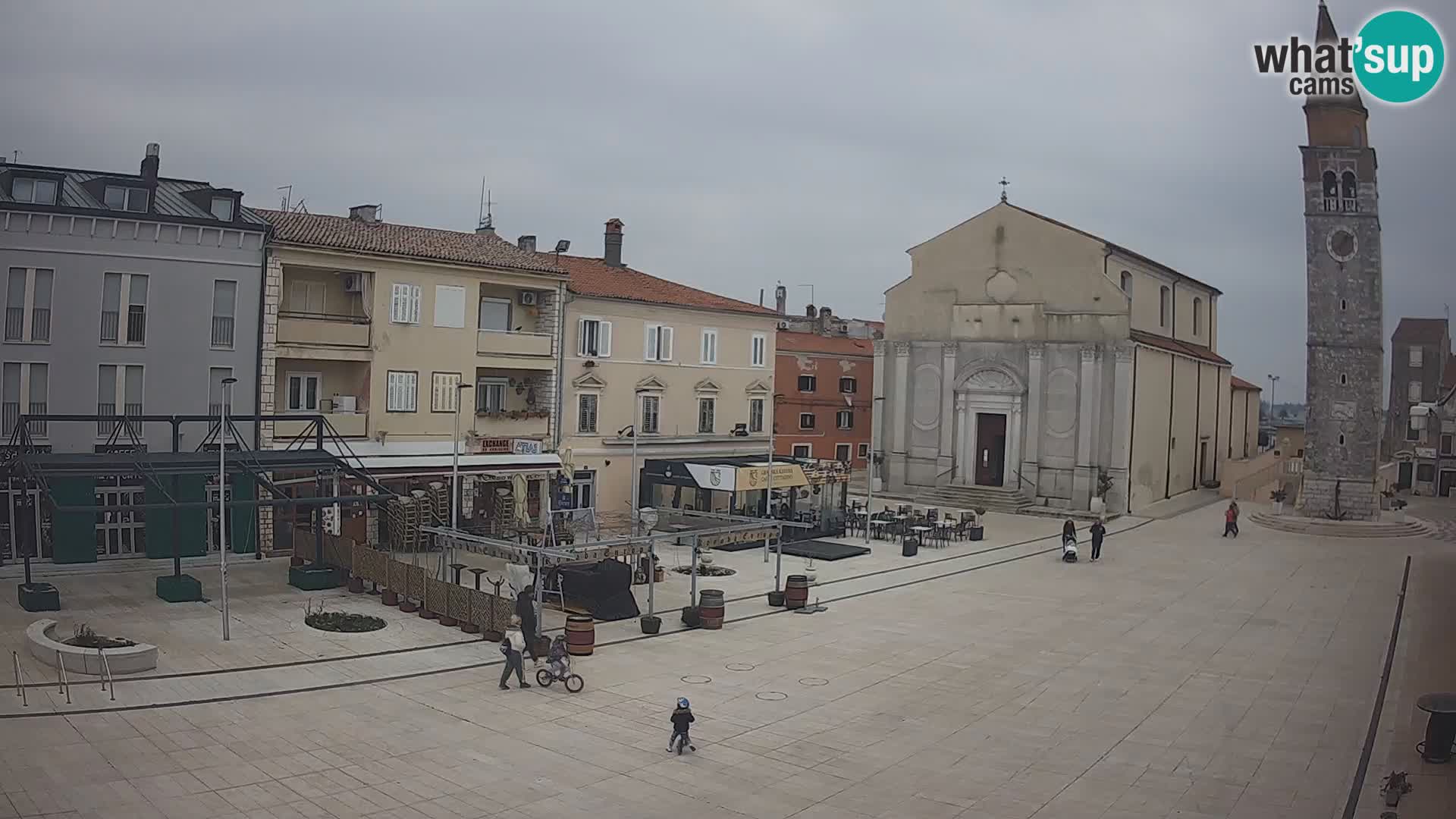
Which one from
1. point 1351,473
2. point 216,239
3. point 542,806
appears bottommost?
point 542,806

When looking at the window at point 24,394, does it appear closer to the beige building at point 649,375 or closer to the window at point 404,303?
the window at point 404,303

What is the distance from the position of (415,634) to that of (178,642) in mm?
4508

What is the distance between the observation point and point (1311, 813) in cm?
1423

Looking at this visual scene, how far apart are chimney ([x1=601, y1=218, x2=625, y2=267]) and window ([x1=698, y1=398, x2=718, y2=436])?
7.53m

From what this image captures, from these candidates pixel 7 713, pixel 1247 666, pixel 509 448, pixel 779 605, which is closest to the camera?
pixel 7 713

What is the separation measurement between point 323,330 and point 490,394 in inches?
268

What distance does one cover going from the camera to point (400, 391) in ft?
117

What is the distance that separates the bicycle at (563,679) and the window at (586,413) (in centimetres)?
2195

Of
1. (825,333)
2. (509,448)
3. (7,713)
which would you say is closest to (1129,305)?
(825,333)

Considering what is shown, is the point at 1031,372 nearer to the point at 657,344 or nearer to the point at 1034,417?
the point at 1034,417

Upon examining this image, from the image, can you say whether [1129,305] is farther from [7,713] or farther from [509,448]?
[7,713]

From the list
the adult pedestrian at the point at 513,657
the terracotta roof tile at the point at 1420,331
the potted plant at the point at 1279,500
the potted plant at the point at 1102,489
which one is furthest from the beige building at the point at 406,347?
the terracotta roof tile at the point at 1420,331

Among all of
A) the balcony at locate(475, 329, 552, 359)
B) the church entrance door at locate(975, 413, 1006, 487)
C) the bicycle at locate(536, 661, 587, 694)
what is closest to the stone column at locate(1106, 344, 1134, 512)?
the church entrance door at locate(975, 413, 1006, 487)

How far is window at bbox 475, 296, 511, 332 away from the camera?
1534 inches
